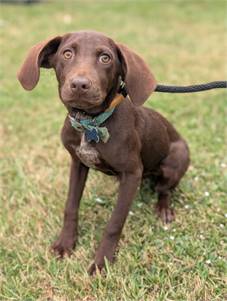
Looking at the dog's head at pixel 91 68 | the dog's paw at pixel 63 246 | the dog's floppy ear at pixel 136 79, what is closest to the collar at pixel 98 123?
the dog's head at pixel 91 68

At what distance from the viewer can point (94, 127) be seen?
288 centimetres

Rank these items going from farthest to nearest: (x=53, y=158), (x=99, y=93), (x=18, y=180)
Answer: (x=53, y=158), (x=18, y=180), (x=99, y=93)

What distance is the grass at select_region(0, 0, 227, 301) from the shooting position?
298cm

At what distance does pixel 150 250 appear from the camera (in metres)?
3.25

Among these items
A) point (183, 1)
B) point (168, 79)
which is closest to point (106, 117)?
point (168, 79)

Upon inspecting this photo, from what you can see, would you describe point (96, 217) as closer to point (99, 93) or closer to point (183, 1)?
point (99, 93)

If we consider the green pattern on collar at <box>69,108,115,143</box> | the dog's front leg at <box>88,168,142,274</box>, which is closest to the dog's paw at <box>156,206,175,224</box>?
the dog's front leg at <box>88,168,142,274</box>

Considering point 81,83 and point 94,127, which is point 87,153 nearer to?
point 94,127

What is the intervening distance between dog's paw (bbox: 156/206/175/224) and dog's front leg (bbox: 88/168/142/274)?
0.55 m

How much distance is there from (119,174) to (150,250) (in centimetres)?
54

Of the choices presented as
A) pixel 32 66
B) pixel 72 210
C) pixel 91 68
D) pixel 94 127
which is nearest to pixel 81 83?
A: pixel 91 68

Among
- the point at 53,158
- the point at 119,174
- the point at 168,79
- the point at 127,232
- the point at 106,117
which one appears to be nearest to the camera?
the point at 106,117

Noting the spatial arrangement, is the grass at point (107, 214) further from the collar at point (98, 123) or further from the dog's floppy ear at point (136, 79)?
the dog's floppy ear at point (136, 79)

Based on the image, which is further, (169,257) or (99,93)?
(169,257)
